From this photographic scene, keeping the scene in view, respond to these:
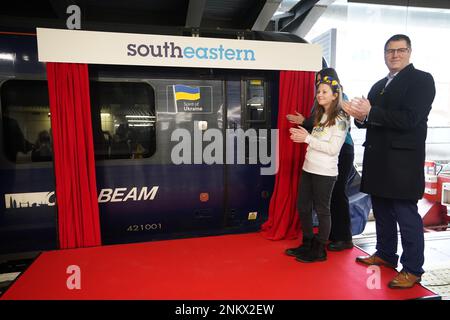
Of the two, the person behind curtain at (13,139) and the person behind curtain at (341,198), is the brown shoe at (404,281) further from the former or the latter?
the person behind curtain at (13,139)

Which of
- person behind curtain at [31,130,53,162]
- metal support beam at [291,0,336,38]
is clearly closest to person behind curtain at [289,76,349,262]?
person behind curtain at [31,130,53,162]

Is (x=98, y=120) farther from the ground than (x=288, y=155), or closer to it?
farther from the ground

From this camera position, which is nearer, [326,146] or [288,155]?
[326,146]

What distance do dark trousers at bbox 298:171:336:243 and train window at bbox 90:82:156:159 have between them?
1511 millimetres

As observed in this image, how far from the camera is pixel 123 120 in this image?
2.88m

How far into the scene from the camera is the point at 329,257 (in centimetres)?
267

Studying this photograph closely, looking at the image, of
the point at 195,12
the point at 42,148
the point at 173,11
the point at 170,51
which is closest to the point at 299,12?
the point at 195,12

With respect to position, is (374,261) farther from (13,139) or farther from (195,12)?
(195,12)

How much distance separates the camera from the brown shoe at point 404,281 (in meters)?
2.15

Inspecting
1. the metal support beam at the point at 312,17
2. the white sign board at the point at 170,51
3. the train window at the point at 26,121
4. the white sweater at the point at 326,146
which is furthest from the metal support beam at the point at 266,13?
the train window at the point at 26,121

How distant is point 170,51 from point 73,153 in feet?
4.15

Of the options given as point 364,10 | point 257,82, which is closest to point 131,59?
point 257,82

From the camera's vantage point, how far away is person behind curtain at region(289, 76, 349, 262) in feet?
7.82

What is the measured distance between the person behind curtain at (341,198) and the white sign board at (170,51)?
1.90ft
